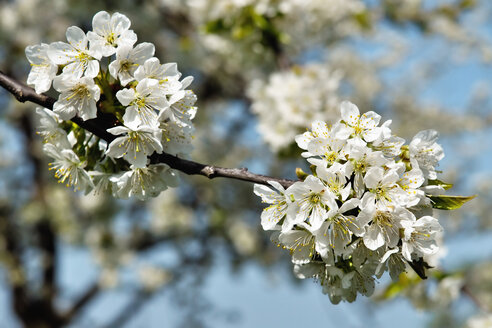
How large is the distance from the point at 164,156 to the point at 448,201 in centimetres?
79

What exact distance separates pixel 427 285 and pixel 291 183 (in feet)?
6.15

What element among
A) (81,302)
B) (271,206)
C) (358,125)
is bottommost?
(81,302)

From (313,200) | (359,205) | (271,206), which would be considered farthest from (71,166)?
(359,205)

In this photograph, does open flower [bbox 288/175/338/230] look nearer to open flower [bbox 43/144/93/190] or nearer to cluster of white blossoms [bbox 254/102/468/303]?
cluster of white blossoms [bbox 254/102/468/303]

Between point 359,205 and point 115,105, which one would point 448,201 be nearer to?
point 359,205

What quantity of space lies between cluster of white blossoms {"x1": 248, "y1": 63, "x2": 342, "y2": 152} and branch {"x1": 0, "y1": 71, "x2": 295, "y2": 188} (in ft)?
5.87

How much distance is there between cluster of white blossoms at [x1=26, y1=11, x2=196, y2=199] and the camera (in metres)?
1.18

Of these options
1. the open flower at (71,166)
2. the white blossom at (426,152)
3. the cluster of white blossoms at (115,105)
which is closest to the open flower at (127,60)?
the cluster of white blossoms at (115,105)

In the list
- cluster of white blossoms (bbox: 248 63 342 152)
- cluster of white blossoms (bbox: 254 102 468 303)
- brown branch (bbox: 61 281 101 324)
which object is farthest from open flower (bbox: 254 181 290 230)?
brown branch (bbox: 61 281 101 324)

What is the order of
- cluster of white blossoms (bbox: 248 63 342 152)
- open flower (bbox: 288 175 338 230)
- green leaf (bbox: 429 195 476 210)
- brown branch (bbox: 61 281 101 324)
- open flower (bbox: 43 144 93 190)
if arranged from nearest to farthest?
1. open flower (bbox: 288 175 338 230)
2. green leaf (bbox: 429 195 476 210)
3. open flower (bbox: 43 144 93 190)
4. cluster of white blossoms (bbox: 248 63 342 152)
5. brown branch (bbox: 61 281 101 324)

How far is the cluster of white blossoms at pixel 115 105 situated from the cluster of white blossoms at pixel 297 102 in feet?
5.79

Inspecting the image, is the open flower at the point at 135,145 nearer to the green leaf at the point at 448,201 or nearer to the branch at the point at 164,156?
the branch at the point at 164,156

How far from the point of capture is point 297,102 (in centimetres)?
299

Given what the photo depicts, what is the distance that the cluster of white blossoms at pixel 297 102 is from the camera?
2.98 m
